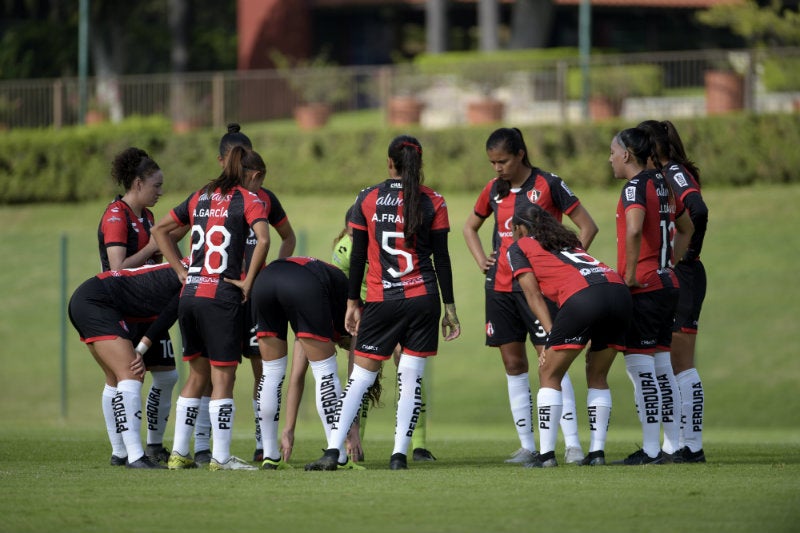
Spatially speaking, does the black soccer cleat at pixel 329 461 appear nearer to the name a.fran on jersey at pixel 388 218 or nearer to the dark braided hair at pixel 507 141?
the name a.fran on jersey at pixel 388 218

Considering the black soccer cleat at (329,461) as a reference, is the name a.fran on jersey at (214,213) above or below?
above

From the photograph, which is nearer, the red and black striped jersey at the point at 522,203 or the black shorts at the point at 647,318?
the black shorts at the point at 647,318

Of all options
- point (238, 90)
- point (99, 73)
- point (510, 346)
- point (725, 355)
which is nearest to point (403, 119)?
point (238, 90)

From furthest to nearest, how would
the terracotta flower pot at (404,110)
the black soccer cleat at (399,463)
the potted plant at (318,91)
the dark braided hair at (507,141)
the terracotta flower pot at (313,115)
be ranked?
the terracotta flower pot at (313,115) < the potted plant at (318,91) < the terracotta flower pot at (404,110) < the dark braided hair at (507,141) < the black soccer cleat at (399,463)

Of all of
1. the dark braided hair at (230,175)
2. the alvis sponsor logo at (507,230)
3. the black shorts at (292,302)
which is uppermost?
the dark braided hair at (230,175)

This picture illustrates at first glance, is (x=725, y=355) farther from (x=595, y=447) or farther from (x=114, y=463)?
(x=114, y=463)

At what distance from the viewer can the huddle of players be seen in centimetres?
805

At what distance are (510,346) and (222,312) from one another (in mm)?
2188

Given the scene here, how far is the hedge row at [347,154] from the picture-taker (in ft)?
77.2

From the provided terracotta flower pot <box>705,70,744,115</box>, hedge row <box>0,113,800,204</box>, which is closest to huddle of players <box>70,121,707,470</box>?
hedge row <box>0,113,800,204</box>

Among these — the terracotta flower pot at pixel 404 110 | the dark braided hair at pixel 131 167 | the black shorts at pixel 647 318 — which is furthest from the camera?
the terracotta flower pot at pixel 404 110

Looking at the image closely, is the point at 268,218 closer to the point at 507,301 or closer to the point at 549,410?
the point at 507,301

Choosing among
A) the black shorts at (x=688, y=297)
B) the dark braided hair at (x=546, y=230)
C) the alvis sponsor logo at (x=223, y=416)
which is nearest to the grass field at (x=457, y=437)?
the alvis sponsor logo at (x=223, y=416)

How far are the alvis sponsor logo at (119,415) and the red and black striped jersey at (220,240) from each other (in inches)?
37.7
